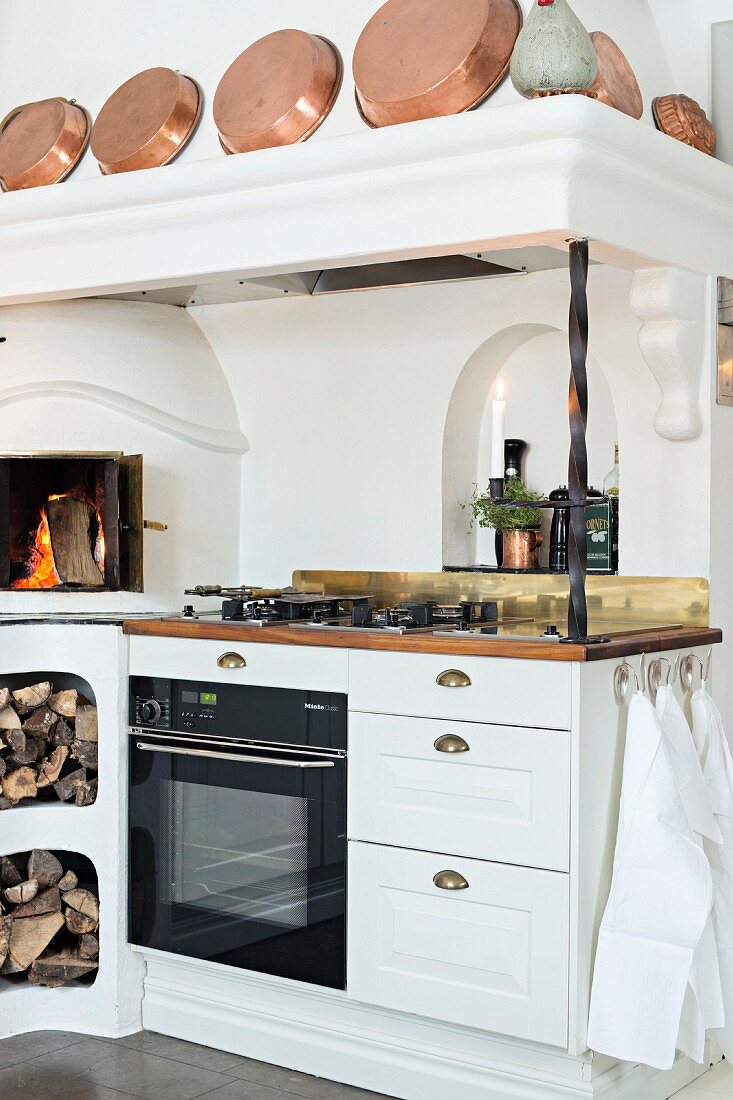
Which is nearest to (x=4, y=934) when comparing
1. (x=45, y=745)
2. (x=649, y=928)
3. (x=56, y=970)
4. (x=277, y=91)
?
(x=56, y=970)

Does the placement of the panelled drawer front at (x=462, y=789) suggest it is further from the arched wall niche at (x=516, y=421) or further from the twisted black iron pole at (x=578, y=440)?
the arched wall niche at (x=516, y=421)

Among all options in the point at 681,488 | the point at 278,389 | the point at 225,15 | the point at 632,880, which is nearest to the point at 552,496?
the point at 681,488

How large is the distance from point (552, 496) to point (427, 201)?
45.4 inches

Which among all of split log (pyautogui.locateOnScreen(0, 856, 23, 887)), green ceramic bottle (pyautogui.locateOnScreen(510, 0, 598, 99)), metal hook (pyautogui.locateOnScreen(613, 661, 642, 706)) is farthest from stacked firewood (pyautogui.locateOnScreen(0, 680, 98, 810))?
green ceramic bottle (pyautogui.locateOnScreen(510, 0, 598, 99))

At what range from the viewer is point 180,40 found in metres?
3.38

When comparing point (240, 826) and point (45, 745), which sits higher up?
point (45, 745)

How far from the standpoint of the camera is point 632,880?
2.76 m

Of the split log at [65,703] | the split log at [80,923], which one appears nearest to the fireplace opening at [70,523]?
the split log at [65,703]

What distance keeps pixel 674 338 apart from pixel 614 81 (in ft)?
2.05

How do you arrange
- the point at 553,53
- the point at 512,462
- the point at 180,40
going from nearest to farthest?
the point at 553,53 < the point at 180,40 < the point at 512,462

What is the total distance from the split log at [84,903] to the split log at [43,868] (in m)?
0.06

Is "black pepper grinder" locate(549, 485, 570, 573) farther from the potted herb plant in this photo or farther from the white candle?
the white candle

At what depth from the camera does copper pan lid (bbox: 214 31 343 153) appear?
3.05m

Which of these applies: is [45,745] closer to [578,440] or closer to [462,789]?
[462,789]
